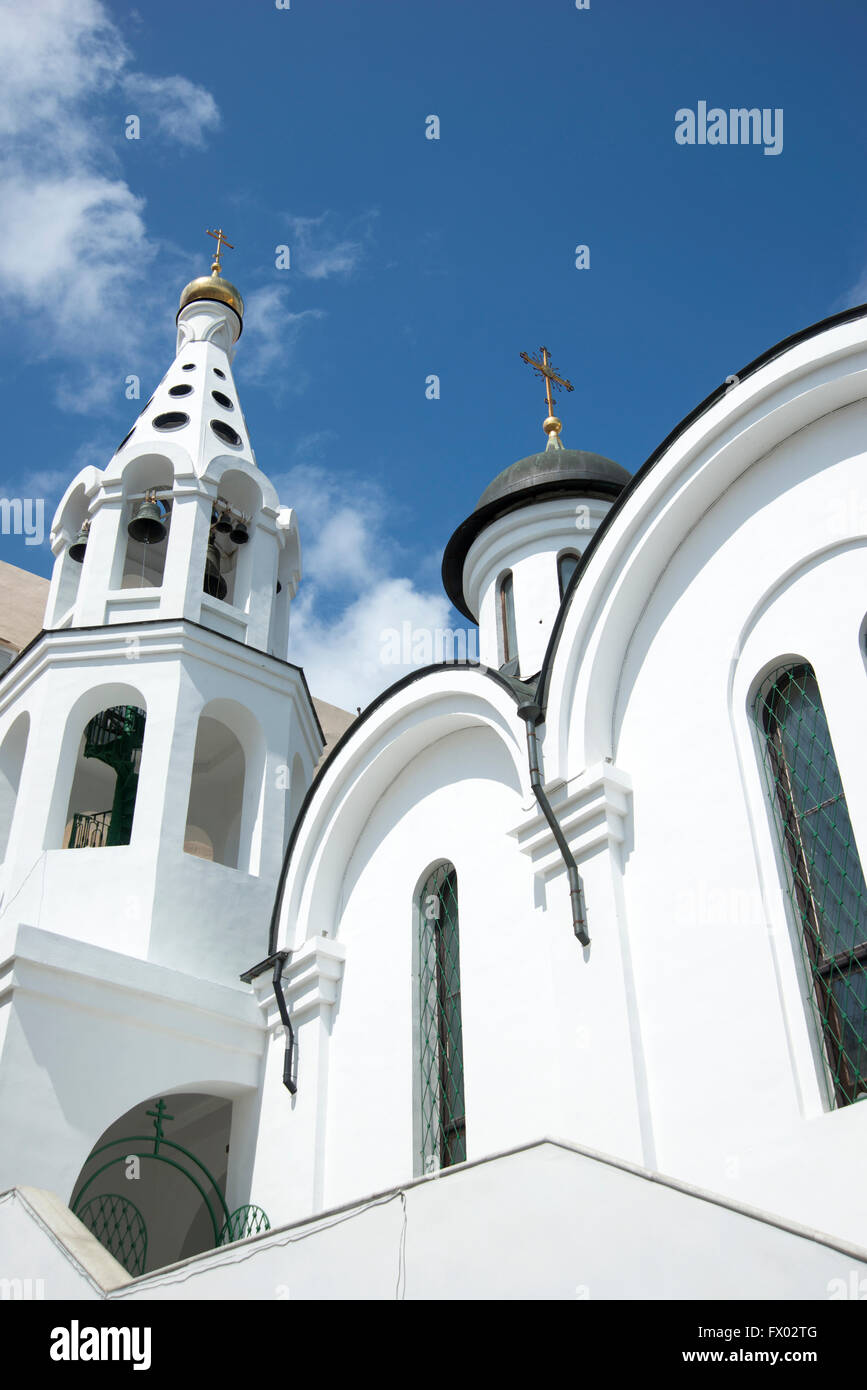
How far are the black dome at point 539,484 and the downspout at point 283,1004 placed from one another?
4614 millimetres

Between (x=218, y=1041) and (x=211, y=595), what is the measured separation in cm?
498

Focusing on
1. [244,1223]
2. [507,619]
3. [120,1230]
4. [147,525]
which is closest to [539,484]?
[507,619]

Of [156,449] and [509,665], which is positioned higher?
[156,449]

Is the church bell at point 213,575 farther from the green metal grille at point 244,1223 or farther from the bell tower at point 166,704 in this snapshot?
the green metal grille at point 244,1223

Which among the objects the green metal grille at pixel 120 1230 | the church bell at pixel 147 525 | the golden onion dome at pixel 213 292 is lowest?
the green metal grille at pixel 120 1230

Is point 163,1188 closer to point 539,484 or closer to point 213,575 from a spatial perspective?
point 213,575

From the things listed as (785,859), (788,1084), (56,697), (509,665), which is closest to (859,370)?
(785,859)

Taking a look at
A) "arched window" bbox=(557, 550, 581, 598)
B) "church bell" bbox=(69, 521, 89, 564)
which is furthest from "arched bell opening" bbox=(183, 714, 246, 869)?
"arched window" bbox=(557, 550, 581, 598)

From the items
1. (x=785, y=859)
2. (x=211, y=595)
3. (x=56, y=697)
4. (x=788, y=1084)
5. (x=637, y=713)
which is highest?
(x=211, y=595)

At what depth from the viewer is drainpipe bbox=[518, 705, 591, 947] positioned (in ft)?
23.7

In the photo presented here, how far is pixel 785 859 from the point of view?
6492 millimetres

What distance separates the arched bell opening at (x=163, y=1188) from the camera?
414 inches

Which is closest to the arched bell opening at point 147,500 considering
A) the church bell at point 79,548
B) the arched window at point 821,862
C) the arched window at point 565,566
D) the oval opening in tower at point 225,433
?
the church bell at point 79,548
